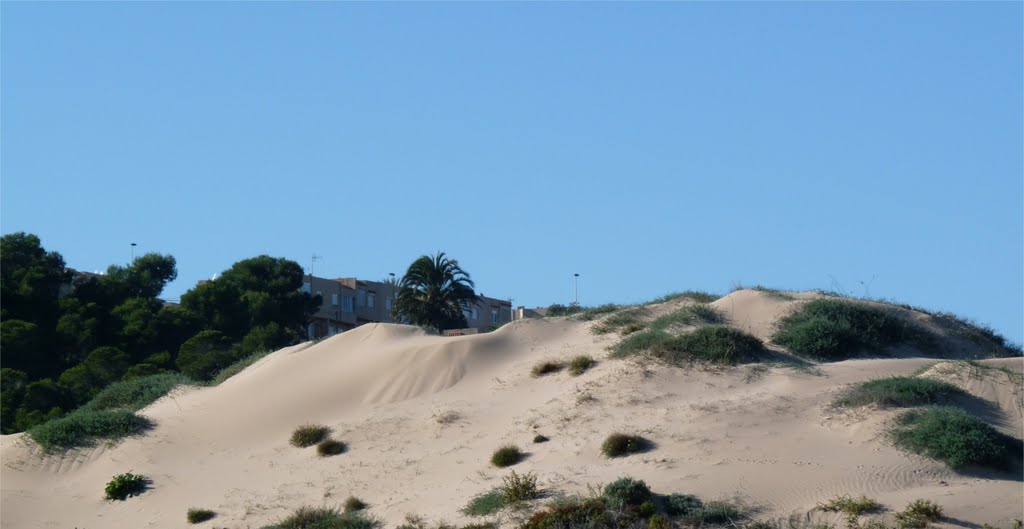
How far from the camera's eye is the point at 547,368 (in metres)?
33.3

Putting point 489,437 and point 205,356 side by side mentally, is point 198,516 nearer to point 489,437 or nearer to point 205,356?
point 489,437

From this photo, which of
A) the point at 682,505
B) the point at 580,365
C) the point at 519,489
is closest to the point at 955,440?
the point at 682,505

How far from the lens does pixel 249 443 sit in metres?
32.8

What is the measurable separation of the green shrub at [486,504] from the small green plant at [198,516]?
6107 mm

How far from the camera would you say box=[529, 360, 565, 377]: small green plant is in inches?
1308

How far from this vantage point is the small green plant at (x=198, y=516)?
2871 centimetres

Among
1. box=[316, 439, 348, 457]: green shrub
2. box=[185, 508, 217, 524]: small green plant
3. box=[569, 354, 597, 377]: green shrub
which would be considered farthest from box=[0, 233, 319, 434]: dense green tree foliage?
box=[569, 354, 597, 377]: green shrub

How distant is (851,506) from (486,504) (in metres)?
6.76

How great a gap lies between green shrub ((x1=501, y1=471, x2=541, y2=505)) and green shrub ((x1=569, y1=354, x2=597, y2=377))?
251 inches

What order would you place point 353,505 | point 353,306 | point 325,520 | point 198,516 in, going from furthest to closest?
point 353,306 < point 198,516 < point 353,505 < point 325,520

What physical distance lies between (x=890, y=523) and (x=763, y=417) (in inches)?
216

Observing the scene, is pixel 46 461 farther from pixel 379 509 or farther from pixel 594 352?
pixel 594 352

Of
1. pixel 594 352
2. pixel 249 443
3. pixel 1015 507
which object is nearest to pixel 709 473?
pixel 1015 507

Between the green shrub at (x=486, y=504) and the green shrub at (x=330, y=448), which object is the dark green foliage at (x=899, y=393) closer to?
the green shrub at (x=486, y=504)
